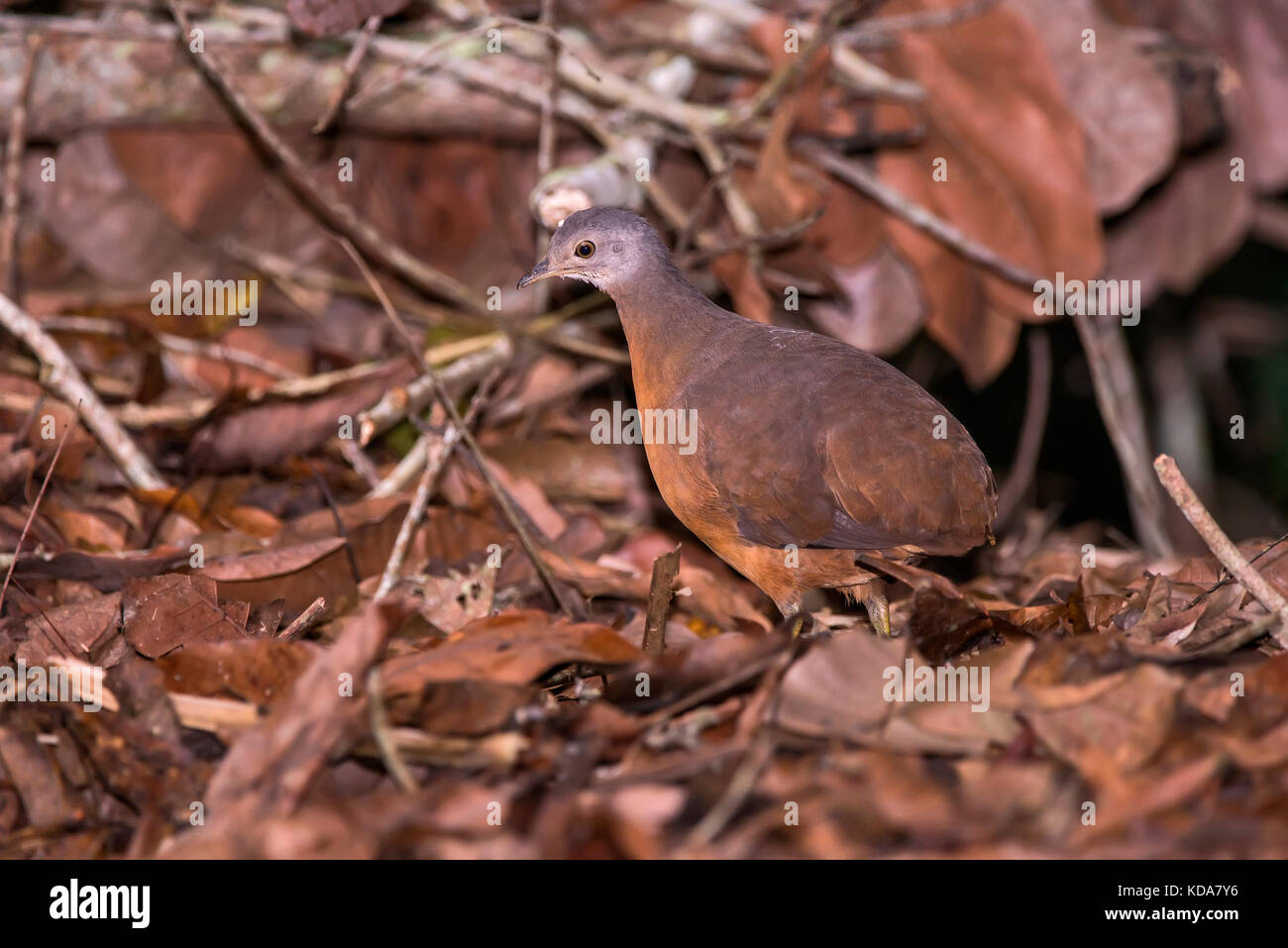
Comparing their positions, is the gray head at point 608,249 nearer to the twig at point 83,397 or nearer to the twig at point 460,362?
the twig at point 460,362

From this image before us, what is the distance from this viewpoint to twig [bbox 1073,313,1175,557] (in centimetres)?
441

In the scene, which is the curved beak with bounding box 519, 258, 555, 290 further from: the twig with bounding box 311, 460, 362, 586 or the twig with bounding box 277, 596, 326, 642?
the twig with bounding box 277, 596, 326, 642

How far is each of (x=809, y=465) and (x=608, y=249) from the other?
2.66ft

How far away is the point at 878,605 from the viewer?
3.13m

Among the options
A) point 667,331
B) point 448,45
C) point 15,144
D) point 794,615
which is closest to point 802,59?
point 448,45

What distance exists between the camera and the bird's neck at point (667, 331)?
311cm

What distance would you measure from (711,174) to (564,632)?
2.59 metres

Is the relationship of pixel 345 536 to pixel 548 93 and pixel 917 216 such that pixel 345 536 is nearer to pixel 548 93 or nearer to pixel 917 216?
pixel 548 93

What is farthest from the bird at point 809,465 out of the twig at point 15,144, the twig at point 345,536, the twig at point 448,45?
the twig at point 15,144

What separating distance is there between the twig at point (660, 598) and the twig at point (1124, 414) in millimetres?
2185

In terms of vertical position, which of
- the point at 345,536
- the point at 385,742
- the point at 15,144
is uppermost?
the point at 15,144

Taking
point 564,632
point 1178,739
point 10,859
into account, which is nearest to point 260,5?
point 564,632

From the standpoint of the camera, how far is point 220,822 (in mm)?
1975

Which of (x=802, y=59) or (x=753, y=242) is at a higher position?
(x=802, y=59)
